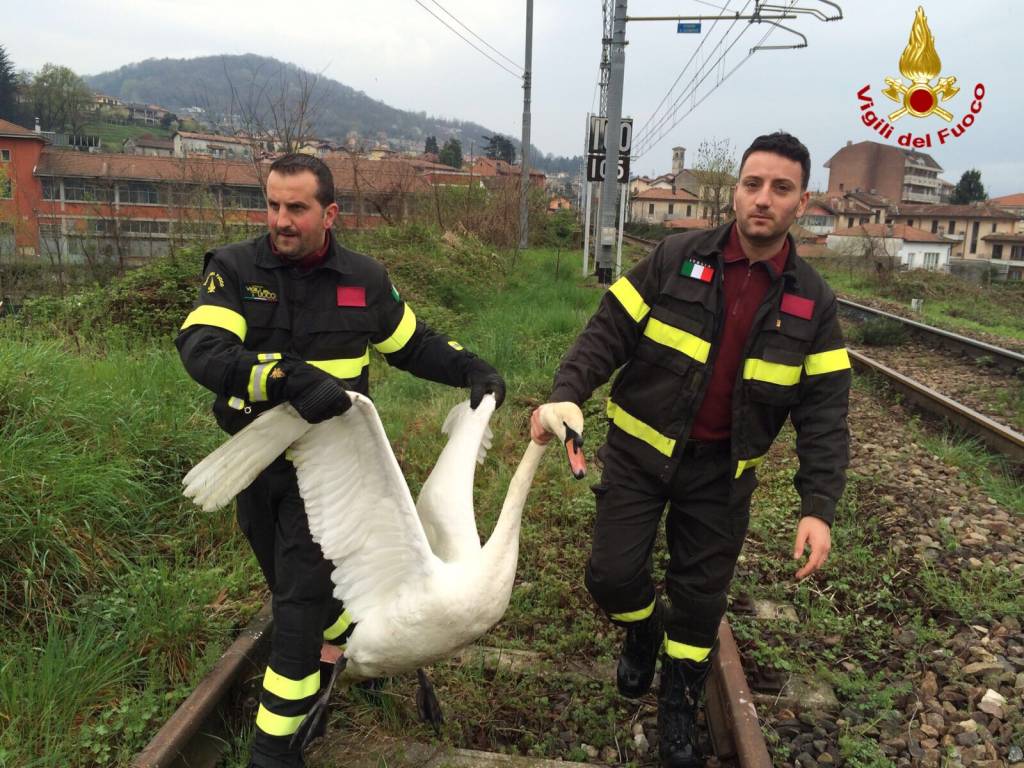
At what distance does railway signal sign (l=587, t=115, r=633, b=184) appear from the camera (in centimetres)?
1270

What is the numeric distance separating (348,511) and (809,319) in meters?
1.83

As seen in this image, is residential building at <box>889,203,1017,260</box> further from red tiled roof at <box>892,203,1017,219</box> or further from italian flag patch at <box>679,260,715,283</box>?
italian flag patch at <box>679,260,715,283</box>

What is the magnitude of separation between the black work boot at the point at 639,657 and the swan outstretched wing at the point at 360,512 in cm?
107

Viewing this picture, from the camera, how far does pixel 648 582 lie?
9.75ft

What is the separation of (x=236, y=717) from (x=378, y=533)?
3.33 feet

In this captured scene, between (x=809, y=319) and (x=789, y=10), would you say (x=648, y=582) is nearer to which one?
(x=809, y=319)

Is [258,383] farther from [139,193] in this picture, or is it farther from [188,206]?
[139,193]

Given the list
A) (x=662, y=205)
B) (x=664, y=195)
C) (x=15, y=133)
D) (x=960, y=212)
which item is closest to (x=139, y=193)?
(x=15, y=133)

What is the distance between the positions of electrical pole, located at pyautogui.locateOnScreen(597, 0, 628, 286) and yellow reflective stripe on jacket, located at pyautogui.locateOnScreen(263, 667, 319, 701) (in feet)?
36.2

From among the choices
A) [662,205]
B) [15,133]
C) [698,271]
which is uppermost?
[662,205]

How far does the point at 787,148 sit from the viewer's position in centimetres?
258

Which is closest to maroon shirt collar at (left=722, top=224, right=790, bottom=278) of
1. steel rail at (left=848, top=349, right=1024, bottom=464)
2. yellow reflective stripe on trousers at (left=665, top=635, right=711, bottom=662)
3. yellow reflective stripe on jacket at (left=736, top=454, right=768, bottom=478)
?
yellow reflective stripe on jacket at (left=736, top=454, right=768, bottom=478)

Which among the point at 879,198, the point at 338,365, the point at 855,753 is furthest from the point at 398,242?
the point at 879,198

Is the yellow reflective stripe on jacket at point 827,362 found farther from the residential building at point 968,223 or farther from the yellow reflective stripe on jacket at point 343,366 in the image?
the residential building at point 968,223
